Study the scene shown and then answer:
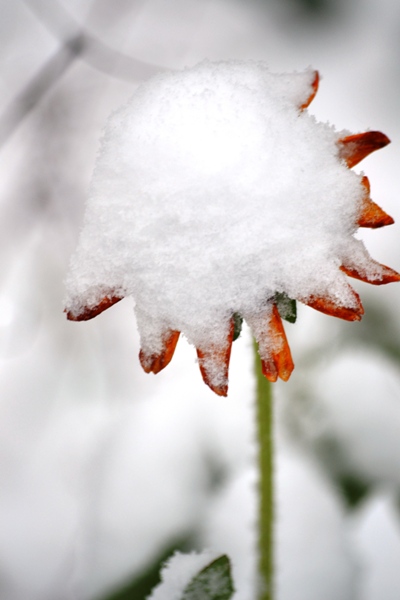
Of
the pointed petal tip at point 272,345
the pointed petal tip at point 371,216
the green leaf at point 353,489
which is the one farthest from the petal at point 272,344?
the green leaf at point 353,489

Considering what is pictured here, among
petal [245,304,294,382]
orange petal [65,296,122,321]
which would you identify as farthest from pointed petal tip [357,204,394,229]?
orange petal [65,296,122,321]

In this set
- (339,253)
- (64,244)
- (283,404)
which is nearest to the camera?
(339,253)

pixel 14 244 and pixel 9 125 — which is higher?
pixel 9 125

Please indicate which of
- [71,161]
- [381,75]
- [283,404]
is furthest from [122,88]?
[283,404]

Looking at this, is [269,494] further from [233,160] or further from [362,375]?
[362,375]

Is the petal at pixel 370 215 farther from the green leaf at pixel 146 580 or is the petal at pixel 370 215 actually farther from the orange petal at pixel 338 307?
the green leaf at pixel 146 580

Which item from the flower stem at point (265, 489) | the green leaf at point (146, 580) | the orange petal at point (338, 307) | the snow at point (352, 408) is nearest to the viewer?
the orange petal at point (338, 307)

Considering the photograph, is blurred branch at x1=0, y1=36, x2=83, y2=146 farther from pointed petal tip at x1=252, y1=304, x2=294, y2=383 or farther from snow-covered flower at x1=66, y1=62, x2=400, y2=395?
pointed petal tip at x1=252, y1=304, x2=294, y2=383
